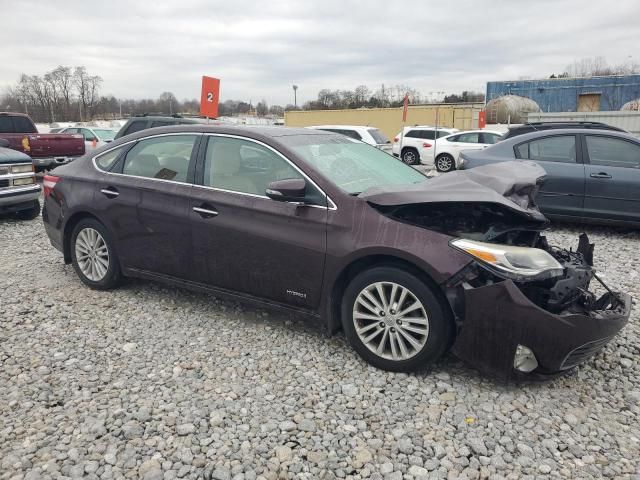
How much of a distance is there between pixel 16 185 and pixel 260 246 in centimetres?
621

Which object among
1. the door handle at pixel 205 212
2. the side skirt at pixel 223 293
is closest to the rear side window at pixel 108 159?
the side skirt at pixel 223 293

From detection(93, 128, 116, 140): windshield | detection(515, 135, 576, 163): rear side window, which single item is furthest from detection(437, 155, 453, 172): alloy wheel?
detection(93, 128, 116, 140): windshield

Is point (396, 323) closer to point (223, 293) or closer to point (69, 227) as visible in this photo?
point (223, 293)

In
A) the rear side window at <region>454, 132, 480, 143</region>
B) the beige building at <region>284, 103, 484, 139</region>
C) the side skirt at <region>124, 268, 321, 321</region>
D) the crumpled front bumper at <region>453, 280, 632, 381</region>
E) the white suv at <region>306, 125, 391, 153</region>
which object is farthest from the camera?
the beige building at <region>284, 103, 484, 139</region>

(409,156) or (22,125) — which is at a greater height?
(22,125)

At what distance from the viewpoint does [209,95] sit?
11578 mm

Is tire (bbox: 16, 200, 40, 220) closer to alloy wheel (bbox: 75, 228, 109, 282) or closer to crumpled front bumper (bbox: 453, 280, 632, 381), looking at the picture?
alloy wheel (bbox: 75, 228, 109, 282)

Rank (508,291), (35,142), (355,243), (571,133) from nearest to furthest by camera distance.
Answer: (508,291), (355,243), (571,133), (35,142)

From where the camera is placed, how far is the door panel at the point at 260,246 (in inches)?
137

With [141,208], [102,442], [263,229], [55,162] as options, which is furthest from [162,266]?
[55,162]

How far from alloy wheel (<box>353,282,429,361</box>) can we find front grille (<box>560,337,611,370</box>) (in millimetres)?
796

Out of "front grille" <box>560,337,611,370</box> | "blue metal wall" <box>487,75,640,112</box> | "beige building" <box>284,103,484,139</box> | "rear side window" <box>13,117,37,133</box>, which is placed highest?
"blue metal wall" <box>487,75,640,112</box>

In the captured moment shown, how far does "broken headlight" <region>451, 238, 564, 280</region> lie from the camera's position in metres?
2.93

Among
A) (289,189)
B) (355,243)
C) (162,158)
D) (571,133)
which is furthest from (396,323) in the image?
(571,133)
